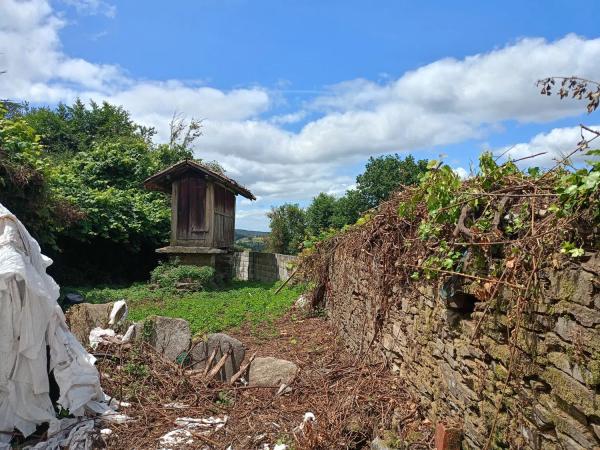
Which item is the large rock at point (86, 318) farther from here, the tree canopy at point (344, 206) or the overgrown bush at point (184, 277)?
the tree canopy at point (344, 206)

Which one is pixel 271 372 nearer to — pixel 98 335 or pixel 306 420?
pixel 306 420

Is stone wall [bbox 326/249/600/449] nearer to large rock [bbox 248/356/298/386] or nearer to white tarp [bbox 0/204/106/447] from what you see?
large rock [bbox 248/356/298/386]

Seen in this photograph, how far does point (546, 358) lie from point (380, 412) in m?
2.55

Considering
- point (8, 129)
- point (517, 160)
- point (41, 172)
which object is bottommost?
point (517, 160)

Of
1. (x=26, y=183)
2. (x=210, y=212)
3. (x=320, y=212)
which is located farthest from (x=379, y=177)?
(x=26, y=183)

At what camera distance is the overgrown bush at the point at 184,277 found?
15.5 meters

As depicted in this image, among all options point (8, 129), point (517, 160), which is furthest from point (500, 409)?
point (8, 129)

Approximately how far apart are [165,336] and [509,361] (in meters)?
5.28

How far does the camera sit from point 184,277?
1570cm

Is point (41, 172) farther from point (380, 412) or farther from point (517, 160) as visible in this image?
point (517, 160)

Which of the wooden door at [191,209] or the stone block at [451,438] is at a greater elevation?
the wooden door at [191,209]

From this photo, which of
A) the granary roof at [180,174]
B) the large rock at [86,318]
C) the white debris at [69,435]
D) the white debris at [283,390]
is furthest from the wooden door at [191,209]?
the white debris at [69,435]

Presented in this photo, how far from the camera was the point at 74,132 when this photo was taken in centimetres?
2662

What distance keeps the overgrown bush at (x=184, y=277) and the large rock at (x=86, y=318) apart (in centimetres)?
763
